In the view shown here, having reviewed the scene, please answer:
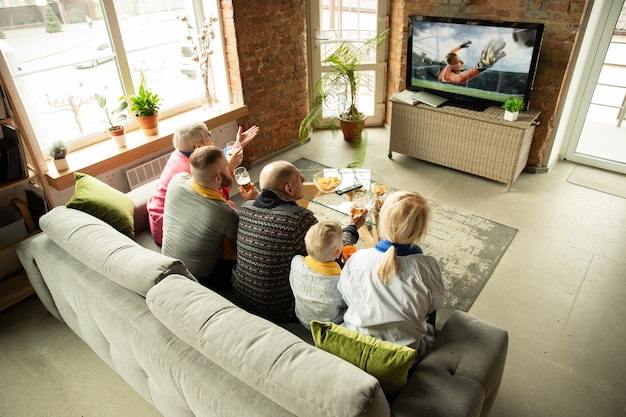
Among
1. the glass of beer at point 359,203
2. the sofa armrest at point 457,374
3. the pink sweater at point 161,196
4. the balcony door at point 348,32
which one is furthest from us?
the balcony door at point 348,32

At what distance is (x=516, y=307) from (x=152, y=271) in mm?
2155

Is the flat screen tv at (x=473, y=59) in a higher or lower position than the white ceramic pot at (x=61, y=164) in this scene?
higher

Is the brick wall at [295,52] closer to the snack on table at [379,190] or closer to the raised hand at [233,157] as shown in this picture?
the raised hand at [233,157]

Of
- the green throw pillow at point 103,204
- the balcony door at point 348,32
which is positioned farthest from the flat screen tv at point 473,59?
the green throw pillow at point 103,204

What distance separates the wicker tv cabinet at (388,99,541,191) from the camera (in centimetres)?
374

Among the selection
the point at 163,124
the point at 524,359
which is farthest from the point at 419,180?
the point at 163,124

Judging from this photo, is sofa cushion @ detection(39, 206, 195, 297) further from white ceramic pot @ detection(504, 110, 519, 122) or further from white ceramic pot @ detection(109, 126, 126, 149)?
white ceramic pot @ detection(504, 110, 519, 122)

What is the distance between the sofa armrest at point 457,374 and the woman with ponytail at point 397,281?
0.42 feet

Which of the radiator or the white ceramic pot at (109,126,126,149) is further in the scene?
the radiator

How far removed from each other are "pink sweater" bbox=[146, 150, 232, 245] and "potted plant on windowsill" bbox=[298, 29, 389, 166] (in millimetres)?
2107

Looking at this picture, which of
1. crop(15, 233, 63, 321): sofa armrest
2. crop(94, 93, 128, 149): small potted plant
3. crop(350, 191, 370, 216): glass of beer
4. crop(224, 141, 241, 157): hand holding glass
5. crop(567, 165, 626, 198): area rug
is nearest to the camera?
crop(15, 233, 63, 321): sofa armrest

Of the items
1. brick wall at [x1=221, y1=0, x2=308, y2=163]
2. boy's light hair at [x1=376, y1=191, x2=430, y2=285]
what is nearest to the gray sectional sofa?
boy's light hair at [x1=376, y1=191, x2=430, y2=285]

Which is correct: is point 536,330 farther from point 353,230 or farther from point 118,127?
point 118,127

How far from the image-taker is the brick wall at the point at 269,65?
12.9 ft
